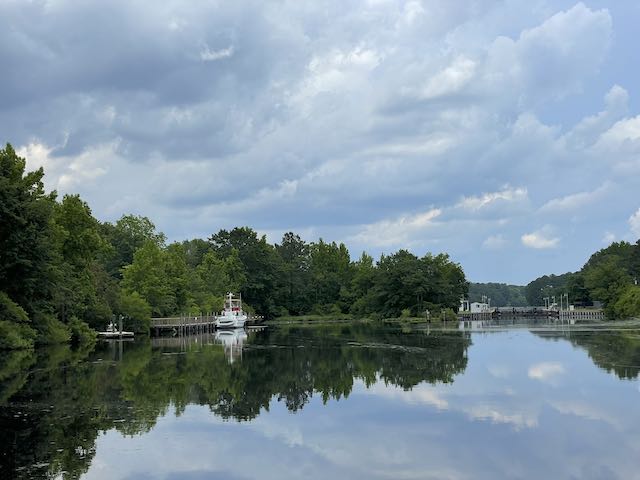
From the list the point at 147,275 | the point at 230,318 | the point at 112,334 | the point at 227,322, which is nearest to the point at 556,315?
the point at 230,318

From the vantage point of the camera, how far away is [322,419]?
2142cm

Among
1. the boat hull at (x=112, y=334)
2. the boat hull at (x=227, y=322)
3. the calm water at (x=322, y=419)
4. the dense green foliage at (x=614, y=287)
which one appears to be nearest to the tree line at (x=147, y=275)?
the boat hull at (x=112, y=334)

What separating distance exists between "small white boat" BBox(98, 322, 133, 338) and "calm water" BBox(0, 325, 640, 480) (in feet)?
102

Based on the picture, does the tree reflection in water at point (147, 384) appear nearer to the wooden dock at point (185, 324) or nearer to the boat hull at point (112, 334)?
the boat hull at point (112, 334)

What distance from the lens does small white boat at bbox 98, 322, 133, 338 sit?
230 feet

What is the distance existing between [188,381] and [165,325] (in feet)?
170

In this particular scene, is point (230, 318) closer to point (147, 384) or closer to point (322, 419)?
point (147, 384)

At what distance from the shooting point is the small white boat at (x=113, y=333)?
230 feet

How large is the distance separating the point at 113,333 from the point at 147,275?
42.6 feet

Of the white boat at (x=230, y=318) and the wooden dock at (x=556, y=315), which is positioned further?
the wooden dock at (x=556, y=315)

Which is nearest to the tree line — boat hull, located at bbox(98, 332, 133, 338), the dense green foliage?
boat hull, located at bbox(98, 332, 133, 338)

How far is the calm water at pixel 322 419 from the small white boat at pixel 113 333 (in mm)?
31141

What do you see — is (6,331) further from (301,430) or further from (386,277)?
(386,277)

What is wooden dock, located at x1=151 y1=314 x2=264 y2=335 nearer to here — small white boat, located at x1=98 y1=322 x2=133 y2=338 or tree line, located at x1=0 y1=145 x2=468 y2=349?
tree line, located at x1=0 y1=145 x2=468 y2=349
